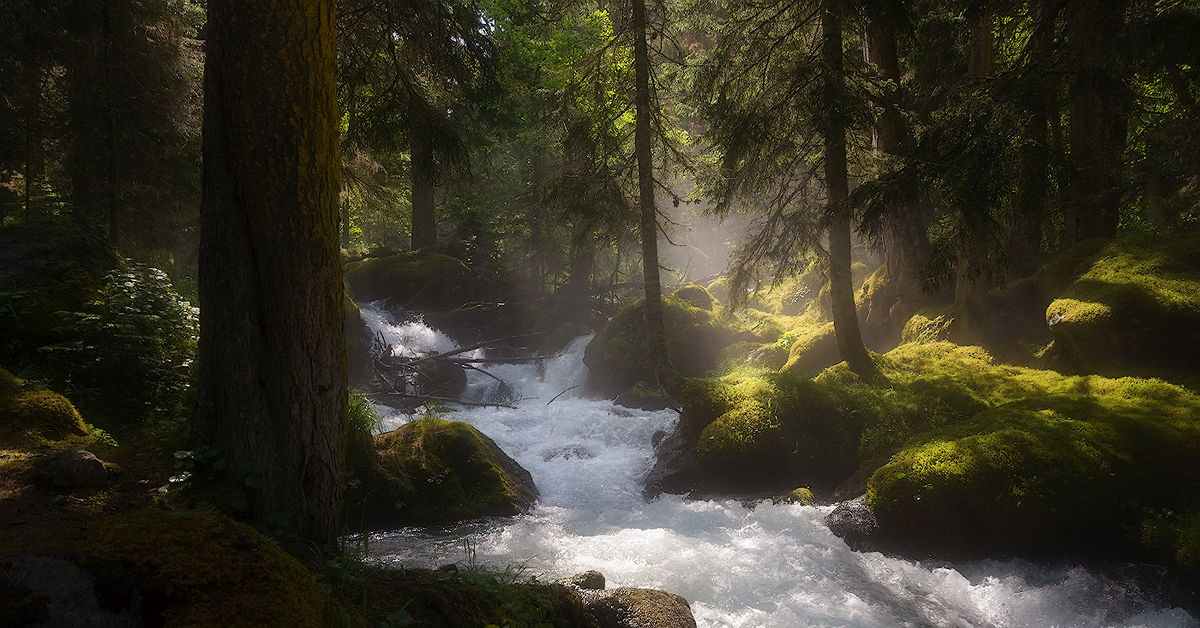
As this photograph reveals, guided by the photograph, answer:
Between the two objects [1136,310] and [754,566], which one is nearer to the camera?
[754,566]

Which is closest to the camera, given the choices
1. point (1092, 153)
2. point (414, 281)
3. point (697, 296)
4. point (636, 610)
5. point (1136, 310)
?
point (636, 610)

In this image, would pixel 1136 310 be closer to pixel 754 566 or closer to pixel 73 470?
pixel 754 566

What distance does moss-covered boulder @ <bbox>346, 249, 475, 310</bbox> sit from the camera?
16594 mm

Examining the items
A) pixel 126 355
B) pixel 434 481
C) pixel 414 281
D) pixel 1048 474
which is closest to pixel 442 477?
pixel 434 481

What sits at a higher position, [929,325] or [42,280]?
[42,280]

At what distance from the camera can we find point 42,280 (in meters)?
5.67

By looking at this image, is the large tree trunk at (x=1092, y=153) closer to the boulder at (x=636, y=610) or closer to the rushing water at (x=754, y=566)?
the rushing water at (x=754, y=566)

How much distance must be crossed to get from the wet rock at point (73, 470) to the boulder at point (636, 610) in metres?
3.16

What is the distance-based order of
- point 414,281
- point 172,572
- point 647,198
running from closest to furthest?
point 172,572 < point 647,198 < point 414,281

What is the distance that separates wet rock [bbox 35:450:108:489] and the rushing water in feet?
7.63

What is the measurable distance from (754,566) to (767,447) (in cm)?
218

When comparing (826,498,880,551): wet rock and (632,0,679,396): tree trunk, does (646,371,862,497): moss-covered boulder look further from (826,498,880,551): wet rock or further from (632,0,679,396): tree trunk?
(632,0,679,396): tree trunk

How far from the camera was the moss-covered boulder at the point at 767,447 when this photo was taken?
7.51 metres

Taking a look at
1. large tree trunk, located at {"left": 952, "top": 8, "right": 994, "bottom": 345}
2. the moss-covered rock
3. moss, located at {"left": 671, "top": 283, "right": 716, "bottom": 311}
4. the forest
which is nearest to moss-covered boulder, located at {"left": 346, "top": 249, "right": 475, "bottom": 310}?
the forest
